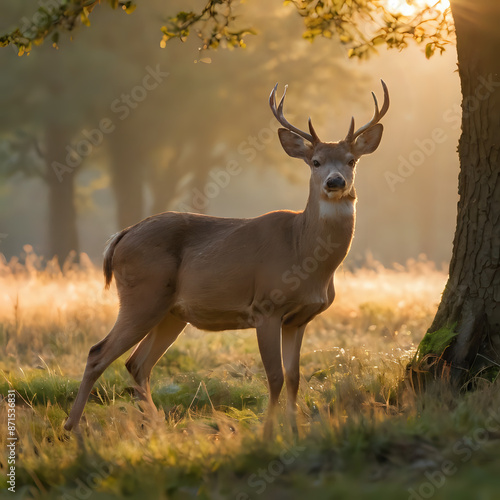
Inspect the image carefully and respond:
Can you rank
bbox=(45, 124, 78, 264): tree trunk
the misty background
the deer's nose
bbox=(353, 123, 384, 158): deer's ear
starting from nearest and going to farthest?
the deer's nose < bbox=(353, 123, 384, 158): deer's ear < the misty background < bbox=(45, 124, 78, 264): tree trunk

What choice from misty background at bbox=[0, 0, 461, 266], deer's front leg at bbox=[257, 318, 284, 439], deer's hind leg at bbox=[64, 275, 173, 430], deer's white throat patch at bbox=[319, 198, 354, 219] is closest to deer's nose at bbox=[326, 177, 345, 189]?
deer's white throat patch at bbox=[319, 198, 354, 219]

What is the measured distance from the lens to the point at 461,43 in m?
5.74

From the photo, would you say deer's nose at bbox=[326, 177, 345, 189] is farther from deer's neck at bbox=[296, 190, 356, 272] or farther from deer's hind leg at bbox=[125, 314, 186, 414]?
deer's hind leg at bbox=[125, 314, 186, 414]

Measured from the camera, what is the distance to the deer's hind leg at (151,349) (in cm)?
617

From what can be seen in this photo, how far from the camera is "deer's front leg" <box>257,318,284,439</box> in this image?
209 inches

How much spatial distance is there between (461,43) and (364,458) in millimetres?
3614

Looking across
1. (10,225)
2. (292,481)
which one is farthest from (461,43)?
(10,225)

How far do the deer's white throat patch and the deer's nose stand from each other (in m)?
0.26

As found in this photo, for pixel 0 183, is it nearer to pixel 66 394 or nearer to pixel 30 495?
pixel 66 394

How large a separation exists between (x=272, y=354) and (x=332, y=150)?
164 centimetres

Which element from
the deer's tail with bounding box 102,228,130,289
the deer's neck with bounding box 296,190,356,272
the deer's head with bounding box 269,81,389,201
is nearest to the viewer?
the deer's head with bounding box 269,81,389,201

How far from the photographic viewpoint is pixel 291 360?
5.68 meters

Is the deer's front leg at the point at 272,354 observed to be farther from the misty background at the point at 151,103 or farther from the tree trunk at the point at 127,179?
the tree trunk at the point at 127,179

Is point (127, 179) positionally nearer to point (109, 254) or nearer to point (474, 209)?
point (109, 254)
